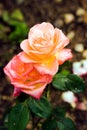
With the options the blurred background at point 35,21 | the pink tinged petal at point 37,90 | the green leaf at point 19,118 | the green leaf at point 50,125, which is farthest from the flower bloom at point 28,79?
the blurred background at point 35,21

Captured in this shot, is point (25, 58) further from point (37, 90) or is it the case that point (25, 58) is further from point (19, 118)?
point (19, 118)

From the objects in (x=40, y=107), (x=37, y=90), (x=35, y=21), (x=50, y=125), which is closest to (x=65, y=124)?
(x=50, y=125)

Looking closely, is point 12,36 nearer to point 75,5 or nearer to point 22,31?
point 22,31

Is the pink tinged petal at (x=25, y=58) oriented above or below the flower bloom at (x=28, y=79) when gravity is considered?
above

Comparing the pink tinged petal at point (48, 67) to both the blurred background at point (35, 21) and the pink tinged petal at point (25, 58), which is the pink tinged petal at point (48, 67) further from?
the blurred background at point (35, 21)

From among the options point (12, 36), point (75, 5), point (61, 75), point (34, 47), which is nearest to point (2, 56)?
point (12, 36)

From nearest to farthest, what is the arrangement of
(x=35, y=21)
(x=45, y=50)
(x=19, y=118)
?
(x=45, y=50) < (x=19, y=118) < (x=35, y=21)
